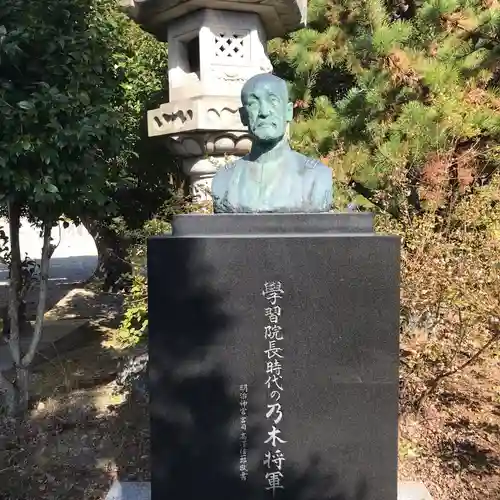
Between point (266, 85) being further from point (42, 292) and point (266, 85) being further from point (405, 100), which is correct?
point (405, 100)

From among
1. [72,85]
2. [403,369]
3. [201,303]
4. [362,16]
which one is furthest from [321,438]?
[362,16]

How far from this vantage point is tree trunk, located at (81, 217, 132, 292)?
7.96 metres

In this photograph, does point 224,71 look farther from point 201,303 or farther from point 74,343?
point 74,343

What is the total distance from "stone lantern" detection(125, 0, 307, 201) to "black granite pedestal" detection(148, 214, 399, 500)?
7.85 feet

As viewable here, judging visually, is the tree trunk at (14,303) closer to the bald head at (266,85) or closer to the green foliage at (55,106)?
the green foliage at (55,106)

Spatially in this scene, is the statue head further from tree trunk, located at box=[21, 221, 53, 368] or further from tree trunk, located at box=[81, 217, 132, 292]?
tree trunk, located at box=[81, 217, 132, 292]

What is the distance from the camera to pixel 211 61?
4352 mm

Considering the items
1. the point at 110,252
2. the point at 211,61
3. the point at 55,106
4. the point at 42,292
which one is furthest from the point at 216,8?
the point at 110,252

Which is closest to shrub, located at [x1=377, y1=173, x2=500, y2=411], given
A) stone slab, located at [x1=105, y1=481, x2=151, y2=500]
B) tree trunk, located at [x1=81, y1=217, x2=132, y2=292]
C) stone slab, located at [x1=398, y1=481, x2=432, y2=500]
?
stone slab, located at [x1=398, y1=481, x2=432, y2=500]

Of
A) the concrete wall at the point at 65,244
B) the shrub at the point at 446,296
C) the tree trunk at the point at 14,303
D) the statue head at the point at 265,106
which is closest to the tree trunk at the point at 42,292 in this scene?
the tree trunk at the point at 14,303

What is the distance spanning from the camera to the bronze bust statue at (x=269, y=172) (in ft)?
7.57

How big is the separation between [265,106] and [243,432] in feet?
4.44

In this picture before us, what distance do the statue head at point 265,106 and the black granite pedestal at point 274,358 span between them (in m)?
0.44

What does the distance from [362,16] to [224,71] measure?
5.30 ft
